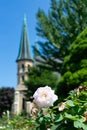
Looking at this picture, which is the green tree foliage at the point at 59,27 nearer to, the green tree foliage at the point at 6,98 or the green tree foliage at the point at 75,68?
the green tree foliage at the point at 6,98

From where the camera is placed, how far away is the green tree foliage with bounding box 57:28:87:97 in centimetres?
816

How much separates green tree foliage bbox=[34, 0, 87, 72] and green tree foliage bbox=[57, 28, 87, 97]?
20.9 m

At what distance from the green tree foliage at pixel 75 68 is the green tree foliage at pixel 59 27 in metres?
20.9

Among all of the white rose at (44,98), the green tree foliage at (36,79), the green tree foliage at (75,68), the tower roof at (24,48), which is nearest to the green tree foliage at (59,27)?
the green tree foliage at (36,79)

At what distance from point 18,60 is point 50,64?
173 feet

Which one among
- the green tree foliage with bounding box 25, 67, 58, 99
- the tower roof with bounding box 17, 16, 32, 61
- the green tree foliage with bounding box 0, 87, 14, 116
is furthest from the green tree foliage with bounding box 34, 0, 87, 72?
the tower roof with bounding box 17, 16, 32, 61

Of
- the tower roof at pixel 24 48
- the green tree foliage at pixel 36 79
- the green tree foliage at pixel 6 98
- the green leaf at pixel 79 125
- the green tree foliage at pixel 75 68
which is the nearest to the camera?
the green leaf at pixel 79 125

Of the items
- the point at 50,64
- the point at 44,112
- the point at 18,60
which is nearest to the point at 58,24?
the point at 50,64

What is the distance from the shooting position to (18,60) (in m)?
83.8

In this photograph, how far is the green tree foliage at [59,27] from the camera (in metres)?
30.6

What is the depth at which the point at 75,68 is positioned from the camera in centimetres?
862

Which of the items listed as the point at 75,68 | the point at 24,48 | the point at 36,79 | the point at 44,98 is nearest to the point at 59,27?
the point at 36,79

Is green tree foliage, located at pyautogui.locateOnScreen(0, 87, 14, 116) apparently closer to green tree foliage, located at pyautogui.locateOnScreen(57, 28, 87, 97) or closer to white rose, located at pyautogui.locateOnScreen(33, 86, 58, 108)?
green tree foliage, located at pyautogui.locateOnScreen(57, 28, 87, 97)

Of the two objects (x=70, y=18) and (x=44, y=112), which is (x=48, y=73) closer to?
(x=70, y=18)
